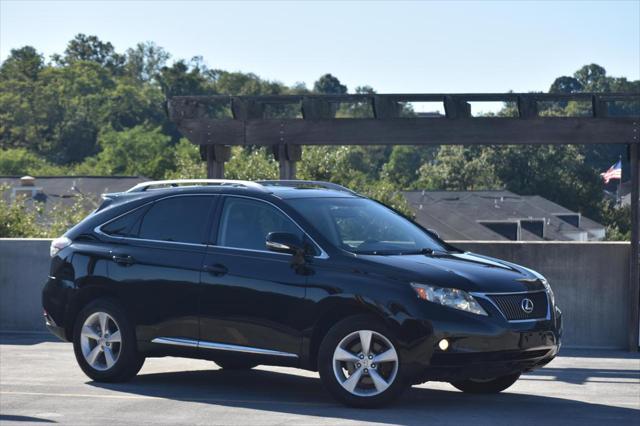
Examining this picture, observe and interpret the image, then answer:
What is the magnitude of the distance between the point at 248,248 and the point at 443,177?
8690 cm

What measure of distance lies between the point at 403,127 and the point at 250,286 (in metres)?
6.23

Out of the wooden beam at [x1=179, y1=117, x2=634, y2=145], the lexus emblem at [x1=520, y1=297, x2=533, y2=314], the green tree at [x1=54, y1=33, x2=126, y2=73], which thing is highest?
the green tree at [x1=54, y1=33, x2=126, y2=73]

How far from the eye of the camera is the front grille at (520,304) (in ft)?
33.0

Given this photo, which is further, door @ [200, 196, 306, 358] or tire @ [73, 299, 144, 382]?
tire @ [73, 299, 144, 382]

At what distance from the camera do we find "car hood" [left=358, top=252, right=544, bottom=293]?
10.0 m

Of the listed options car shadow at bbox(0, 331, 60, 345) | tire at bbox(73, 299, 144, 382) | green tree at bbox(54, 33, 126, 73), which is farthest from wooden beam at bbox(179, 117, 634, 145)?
green tree at bbox(54, 33, 126, 73)

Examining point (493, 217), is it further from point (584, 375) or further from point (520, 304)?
point (520, 304)

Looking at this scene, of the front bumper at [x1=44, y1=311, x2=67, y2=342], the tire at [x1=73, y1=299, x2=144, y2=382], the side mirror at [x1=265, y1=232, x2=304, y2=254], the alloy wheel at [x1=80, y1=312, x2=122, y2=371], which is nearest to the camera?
the side mirror at [x1=265, y1=232, x2=304, y2=254]

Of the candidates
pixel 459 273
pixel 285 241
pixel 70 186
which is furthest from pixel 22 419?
pixel 70 186

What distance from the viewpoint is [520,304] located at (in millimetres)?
10195

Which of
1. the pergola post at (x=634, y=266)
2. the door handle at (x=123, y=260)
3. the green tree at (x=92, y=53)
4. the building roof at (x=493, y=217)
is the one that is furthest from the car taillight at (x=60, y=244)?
the green tree at (x=92, y=53)

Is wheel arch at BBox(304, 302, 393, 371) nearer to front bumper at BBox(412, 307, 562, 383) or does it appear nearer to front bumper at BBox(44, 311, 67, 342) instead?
front bumper at BBox(412, 307, 562, 383)

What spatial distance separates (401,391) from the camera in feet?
32.9

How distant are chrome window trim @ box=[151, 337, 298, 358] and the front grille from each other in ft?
5.62
